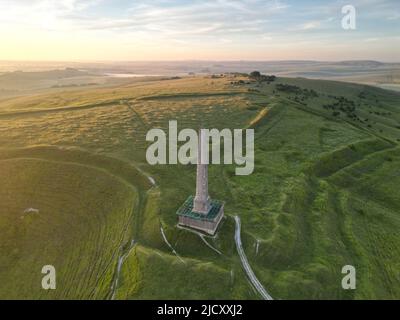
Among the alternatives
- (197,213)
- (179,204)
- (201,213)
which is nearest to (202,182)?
(201,213)

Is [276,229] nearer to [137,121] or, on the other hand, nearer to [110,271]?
[110,271]

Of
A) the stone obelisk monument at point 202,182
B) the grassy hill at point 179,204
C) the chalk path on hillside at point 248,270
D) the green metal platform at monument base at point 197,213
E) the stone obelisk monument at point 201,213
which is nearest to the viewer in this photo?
the chalk path on hillside at point 248,270

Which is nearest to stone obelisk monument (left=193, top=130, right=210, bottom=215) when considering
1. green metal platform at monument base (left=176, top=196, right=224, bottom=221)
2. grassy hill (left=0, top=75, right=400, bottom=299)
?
green metal platform at monument base (left=176, top=196, right=224, bottom=221)

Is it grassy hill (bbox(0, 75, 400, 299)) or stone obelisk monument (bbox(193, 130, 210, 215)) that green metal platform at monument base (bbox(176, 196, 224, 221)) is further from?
grassy hill (bbox(0, 75, 400, 299))

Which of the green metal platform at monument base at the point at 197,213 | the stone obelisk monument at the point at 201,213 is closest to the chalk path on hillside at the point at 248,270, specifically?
the stone obelisk monument at the point at 201,213

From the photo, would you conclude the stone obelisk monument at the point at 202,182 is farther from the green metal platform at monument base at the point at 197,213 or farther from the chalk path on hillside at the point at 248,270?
the chalk path on hillside at the point at 248,270
